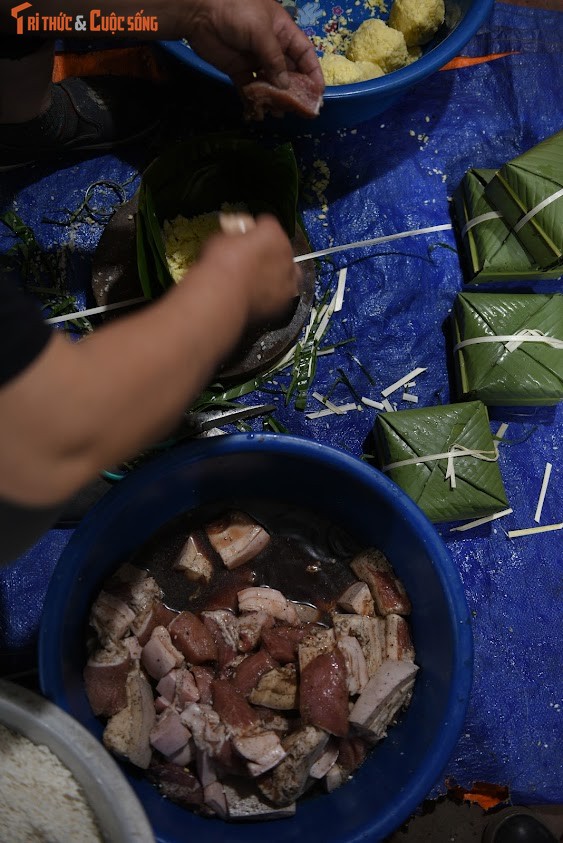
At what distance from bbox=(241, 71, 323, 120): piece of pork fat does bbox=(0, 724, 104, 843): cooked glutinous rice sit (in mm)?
1459

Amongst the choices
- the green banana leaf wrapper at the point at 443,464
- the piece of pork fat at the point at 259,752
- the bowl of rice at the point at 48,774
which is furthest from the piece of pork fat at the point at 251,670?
the green banana leaf wrapper at the point at 443,464

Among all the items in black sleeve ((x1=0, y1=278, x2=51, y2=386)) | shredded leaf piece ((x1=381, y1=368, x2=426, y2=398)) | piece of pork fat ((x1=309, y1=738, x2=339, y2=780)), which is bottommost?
piece of pork fat ((x1=309, y1=738, x2=339, y2=780))

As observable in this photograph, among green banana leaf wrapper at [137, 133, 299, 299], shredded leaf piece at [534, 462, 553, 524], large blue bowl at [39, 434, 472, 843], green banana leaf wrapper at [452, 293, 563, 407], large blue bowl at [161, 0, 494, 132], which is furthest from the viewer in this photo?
shredded leaf piece at [534, 462, 553, 524]

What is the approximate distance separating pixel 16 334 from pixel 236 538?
35.0 inches

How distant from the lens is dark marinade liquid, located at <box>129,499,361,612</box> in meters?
1.62

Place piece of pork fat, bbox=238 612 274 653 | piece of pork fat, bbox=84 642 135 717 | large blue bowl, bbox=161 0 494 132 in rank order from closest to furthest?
1. piece of pork fat, bbox=84 642 135 717
2. piece of pork fat, bbox=238 612 274 653
3. large blue bowl, bbox=161 0 494 132

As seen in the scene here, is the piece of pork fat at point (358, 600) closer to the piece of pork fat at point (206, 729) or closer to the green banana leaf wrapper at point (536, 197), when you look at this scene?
the piece of pork fat at point (206, 729)

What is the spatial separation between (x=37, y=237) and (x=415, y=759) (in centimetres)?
180

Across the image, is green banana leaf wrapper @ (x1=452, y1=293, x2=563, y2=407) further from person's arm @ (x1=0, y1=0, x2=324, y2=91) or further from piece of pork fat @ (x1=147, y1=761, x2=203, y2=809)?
piece of pork fat @ (x1=147, y1=761, x2=203, y2=809)

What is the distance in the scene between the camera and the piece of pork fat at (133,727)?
1.36 meters

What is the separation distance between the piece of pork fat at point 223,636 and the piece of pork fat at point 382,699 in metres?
0.31

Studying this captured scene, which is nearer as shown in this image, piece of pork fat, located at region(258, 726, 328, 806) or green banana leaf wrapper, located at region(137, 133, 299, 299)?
piece of pork fat, located at region(258, 726, 328, 806)

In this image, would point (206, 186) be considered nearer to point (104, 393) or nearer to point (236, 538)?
point (236, 538)

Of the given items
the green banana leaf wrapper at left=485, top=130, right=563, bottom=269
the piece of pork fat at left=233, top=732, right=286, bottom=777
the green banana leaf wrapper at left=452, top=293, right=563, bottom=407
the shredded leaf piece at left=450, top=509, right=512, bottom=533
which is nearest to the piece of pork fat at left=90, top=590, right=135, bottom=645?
the piece of pork fat at left=233, top=732, right=286, bottom=777
